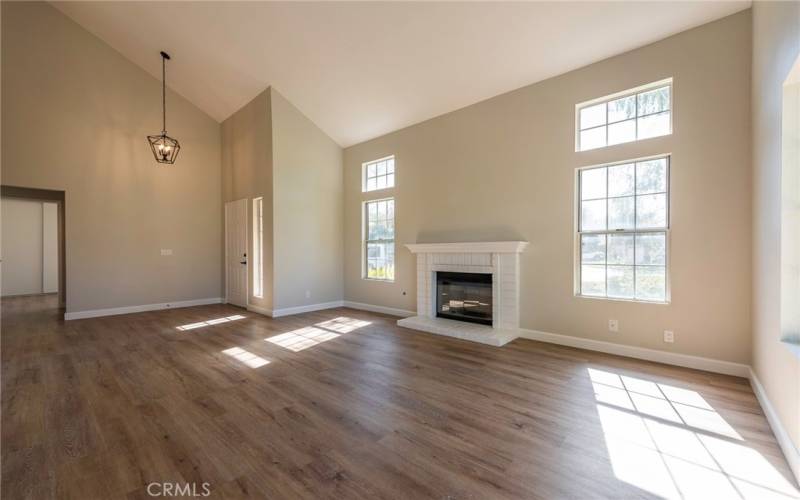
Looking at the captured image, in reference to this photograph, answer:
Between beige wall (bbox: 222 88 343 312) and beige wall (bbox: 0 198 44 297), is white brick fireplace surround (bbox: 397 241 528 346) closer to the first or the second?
beige wall (bbox: 222 88 343 312)

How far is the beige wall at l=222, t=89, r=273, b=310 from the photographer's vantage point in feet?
18.8

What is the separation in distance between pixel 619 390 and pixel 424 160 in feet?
13.3

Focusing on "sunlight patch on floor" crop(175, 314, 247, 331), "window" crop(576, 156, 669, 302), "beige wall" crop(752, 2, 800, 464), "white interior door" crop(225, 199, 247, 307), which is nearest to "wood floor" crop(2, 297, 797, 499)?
"beige wall" crop(752, 2, 800, 464)

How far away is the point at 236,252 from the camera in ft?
22.2

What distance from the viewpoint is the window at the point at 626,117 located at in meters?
3.42

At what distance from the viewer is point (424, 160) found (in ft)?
17.8

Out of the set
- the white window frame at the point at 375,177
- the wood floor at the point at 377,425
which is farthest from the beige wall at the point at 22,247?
the white window frame at the point at 375,177

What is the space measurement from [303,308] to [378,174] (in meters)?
2.88

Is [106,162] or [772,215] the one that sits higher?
[106,162]

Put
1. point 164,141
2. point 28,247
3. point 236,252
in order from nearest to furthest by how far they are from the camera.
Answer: point 164,141, point 236,252, point 28,247

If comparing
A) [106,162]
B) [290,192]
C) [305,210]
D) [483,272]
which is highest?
[106,162]

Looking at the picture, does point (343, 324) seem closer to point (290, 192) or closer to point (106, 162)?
point (290, 192)

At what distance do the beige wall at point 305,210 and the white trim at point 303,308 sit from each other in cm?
6

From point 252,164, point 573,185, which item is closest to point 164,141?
point 252,164
